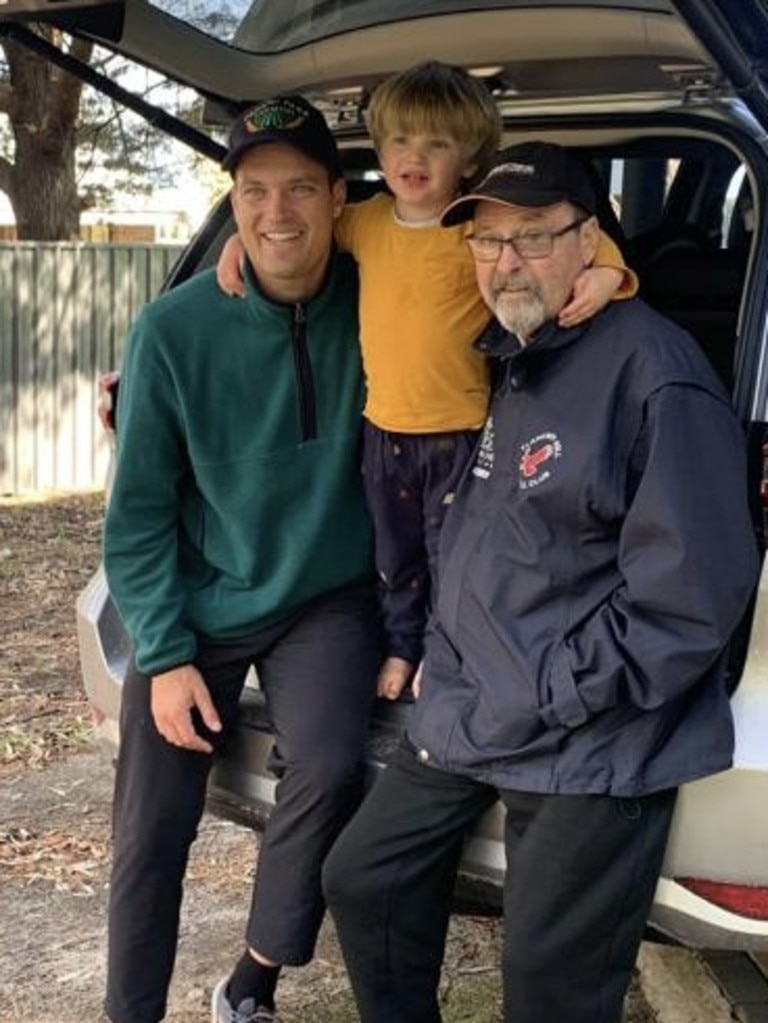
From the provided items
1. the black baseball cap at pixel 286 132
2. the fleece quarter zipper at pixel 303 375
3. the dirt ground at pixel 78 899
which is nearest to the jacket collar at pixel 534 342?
the fleece quarter zipper at pixel 303 375

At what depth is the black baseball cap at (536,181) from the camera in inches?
105

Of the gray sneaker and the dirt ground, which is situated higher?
the gray sneaker

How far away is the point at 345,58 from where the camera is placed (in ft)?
12.6

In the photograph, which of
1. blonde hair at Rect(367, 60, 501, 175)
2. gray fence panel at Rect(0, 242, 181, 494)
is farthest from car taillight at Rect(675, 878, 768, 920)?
gray fence panel at Rect(0, 242, 181, 494)

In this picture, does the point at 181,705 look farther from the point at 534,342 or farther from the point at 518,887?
the point at 534,342

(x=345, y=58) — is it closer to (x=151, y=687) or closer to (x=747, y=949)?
(x=151, y=687)

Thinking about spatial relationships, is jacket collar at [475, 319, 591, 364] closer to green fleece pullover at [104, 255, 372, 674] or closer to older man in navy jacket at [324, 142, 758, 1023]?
older man in navy jacket at [324, 142, 758, 1023]

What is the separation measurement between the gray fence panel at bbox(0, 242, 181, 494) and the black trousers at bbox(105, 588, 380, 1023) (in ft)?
24.4

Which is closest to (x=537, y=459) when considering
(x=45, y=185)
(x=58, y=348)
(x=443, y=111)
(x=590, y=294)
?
(x=590, y=294)

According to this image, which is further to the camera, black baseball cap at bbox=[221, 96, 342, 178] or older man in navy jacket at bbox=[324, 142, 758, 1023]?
black baseball cap at bbox=[221, 96, 342, 178]

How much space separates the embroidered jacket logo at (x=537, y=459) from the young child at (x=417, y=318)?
0.28m

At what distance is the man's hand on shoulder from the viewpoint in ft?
10.2

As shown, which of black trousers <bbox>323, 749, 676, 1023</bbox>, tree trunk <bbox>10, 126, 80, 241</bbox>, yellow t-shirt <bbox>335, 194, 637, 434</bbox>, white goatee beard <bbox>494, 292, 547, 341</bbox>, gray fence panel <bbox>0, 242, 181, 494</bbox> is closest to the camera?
black trousers <bbox>323, 749, 676, 1023</bbox>

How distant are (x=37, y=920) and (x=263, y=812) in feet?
3.59
